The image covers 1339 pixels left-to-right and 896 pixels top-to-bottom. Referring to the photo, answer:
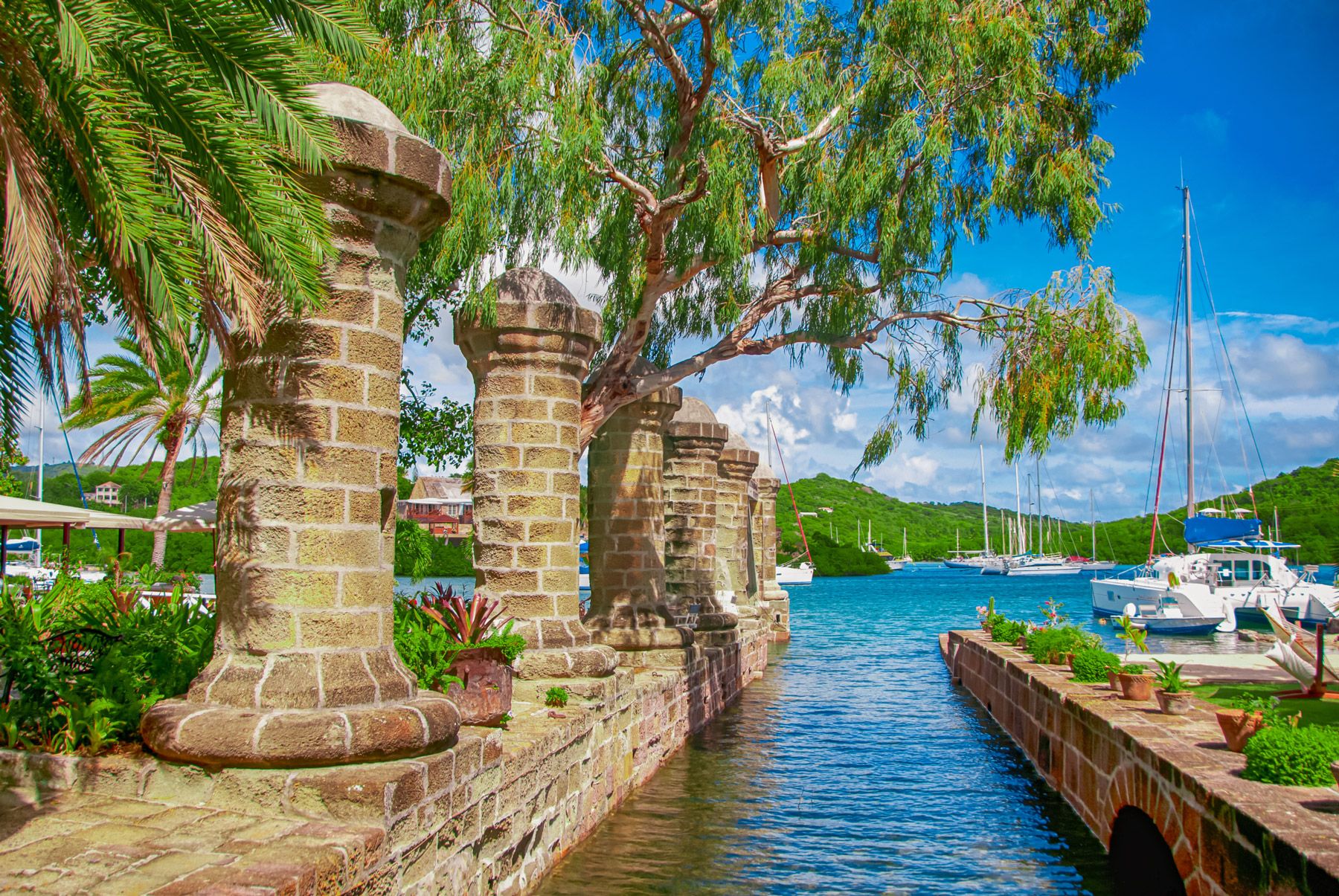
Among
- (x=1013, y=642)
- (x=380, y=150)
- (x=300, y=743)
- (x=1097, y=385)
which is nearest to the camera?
(x=300, y=743)

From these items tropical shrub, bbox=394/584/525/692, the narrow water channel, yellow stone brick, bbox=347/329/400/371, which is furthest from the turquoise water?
yellow stone brick, bbox=347/329/400/371

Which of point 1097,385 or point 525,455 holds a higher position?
point 1097,385

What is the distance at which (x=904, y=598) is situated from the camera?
65.5m

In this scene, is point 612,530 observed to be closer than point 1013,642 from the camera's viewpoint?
Yes

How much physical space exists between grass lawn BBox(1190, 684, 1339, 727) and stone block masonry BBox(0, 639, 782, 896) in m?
5.90

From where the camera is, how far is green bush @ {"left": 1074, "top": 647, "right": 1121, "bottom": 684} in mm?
11133

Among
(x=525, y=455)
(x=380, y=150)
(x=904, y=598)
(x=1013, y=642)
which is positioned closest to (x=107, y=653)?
(x=380, y=150)

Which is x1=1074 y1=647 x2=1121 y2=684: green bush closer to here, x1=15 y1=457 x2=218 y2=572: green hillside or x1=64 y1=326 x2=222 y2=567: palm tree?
x1=64 y1=326 x2=222 y2=567: palm tree

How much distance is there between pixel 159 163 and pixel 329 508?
1843 millimetres

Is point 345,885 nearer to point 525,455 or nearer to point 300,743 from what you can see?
point 300,743

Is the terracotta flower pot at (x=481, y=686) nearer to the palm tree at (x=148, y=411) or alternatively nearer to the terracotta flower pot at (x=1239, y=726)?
the terracotta flower pot at (x=1239, y=726)

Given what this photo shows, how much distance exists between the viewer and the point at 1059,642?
13477 millimetres

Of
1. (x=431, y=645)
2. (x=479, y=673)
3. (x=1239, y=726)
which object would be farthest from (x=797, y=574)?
(x=479, y=673)

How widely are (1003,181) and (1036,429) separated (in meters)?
2.80
